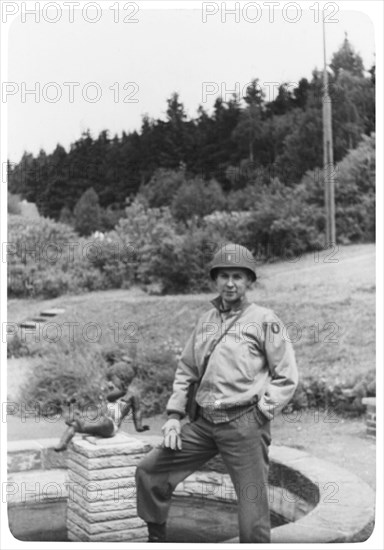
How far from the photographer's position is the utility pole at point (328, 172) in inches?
263

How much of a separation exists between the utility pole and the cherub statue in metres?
2.68

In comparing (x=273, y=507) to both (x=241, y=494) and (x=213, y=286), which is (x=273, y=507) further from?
(x=213, y=286)

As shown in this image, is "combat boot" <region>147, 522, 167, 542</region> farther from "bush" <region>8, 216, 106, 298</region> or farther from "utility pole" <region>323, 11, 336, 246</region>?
"utility pole" <region>323, 11, 336, 246</region>

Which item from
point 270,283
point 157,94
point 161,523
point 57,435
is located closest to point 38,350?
point 57,435

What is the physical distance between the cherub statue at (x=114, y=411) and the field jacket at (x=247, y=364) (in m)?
0.52

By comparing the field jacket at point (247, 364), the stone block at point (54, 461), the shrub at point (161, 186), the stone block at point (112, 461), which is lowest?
the stone block at point (54, 461)

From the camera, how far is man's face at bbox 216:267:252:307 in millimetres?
4258

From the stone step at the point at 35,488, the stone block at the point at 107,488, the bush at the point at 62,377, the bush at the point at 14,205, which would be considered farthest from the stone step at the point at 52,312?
the stone block at the point at 107,488

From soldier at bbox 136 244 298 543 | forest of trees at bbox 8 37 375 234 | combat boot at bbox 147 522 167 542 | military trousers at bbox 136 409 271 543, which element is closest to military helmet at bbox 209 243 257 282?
soldier at bbox 136 244 298 543

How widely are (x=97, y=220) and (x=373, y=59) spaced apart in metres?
2.54

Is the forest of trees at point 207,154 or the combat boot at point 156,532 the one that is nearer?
the combat boot at point 156,532

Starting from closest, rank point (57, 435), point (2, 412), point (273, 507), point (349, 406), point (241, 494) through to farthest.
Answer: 1. point (241, 494)
2. point (273, 507)
3. point (2, 412)
4. point (57, 435)
5. point (349, 406)

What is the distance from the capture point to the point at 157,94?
241 inches

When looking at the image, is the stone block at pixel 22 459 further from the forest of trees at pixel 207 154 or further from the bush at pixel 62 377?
the forest of trees at pixel 207 154
